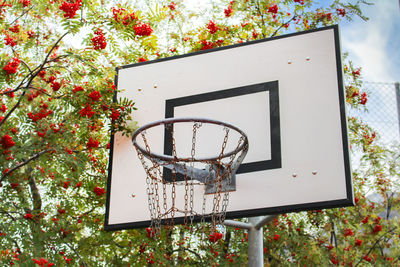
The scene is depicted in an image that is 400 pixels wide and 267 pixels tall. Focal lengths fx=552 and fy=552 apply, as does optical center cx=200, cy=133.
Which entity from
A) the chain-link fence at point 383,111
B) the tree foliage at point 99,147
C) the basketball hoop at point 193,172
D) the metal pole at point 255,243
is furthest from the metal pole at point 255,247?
the chain-link fence at point 383,111

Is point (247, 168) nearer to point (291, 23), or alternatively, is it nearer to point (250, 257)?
point (250, 257)

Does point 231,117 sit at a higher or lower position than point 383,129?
lower

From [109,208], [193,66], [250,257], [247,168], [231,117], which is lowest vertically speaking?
[250,257]

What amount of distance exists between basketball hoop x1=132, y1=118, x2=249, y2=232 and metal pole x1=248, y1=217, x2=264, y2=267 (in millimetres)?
1627

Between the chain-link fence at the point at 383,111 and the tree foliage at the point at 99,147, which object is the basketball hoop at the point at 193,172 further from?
the chain-link fence at the point at 383,111

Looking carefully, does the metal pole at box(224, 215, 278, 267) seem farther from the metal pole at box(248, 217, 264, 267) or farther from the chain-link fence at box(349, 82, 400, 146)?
the chain-link fence at box(349, 82, 400, 146)

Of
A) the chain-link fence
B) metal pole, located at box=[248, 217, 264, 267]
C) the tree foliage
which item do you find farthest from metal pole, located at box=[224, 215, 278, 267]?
the chain-link fence

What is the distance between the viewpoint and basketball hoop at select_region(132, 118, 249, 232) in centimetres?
469

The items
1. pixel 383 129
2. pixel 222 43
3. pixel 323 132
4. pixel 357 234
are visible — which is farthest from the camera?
pixel 383 129

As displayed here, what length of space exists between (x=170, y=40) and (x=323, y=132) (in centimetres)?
506

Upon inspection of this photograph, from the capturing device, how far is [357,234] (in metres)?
8.83

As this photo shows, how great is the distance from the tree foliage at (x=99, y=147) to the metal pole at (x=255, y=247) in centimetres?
47

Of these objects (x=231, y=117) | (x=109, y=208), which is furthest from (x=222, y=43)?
(x=109, y=208)

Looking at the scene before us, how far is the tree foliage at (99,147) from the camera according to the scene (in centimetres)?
654
